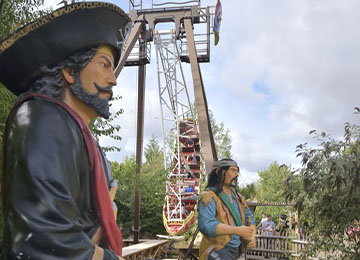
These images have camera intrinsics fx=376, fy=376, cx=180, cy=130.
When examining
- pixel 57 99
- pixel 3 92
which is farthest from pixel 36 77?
pixel 3 92

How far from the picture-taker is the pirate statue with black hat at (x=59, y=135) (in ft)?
3.66

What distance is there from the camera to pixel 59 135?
4.07ft

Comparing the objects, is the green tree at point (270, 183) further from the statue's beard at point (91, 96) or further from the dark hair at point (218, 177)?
the statue's beard at point (91, 96)

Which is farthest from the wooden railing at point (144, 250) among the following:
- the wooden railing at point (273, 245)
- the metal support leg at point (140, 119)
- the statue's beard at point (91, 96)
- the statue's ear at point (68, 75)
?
the statue's ear at point (68, 75)

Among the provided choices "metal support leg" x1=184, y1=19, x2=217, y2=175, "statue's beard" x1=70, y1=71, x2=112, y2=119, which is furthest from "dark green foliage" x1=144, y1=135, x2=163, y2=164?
"statue's beard" x1=70, y1=71, x2=112, y2=119

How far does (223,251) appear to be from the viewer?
3.34 meters

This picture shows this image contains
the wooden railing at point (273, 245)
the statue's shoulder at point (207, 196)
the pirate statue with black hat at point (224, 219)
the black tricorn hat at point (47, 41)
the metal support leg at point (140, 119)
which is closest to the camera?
the black tricorn hat at point (47, 41)

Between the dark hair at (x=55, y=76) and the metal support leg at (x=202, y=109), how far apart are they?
706cm

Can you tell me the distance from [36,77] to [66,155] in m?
0.37

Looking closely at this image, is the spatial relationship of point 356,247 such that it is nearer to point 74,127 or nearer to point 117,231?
point 117,231

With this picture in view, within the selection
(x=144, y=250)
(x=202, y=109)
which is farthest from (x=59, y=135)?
(x=202, y=109)

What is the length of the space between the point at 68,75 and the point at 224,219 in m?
2.37

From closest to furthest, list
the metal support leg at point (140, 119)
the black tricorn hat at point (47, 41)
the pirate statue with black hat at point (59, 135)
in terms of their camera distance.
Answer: the pirate statue with black hat at point (59, 135), the black tricorn hat at point (47, 41), the metal support leg at point (140, 119)

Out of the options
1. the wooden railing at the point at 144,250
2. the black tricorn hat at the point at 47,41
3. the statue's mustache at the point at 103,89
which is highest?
the black tricorn hat at the point at 47,41
